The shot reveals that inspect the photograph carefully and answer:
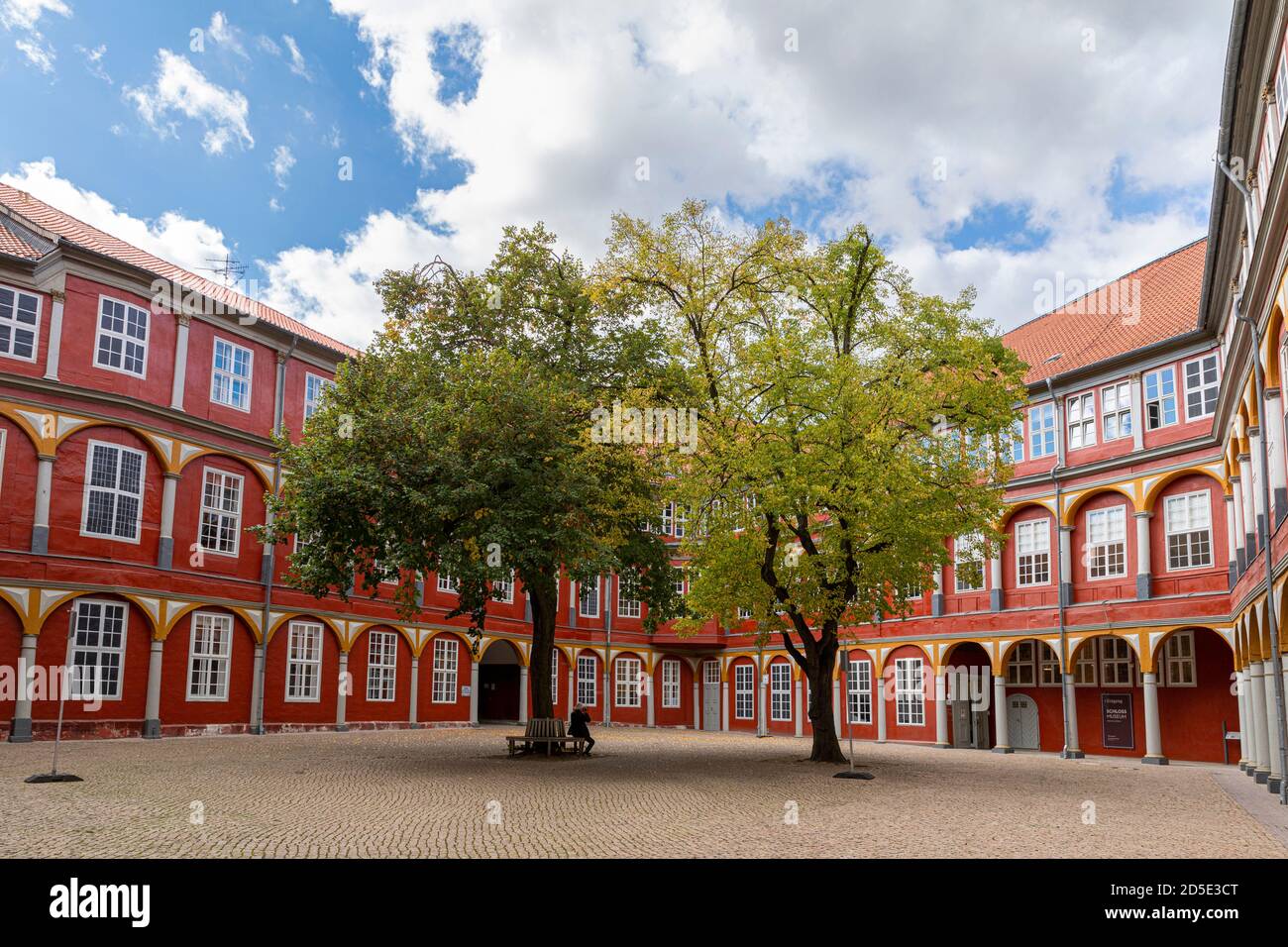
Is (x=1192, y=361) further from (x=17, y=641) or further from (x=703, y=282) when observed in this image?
(x=17, y=641)

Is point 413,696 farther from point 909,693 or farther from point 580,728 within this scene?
point 909,693

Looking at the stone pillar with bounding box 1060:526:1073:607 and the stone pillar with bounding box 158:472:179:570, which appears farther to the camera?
the stone pillar with bounding box 1060:526:1073:607

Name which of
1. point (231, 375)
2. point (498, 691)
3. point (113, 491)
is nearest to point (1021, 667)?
point (498, 691)

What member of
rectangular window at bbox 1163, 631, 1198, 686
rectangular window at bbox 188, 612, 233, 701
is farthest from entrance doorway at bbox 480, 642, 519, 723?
rectangular window at bbox 1163, 631, 1198, 686

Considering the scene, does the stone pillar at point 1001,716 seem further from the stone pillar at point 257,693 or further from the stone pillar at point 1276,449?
the stone pillar at point 257,693

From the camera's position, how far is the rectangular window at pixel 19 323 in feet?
80.1

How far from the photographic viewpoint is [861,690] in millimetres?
39344

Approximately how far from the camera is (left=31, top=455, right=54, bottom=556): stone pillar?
24219 mm

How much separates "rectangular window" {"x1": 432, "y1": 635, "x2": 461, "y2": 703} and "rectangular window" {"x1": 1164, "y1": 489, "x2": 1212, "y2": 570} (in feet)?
79.1

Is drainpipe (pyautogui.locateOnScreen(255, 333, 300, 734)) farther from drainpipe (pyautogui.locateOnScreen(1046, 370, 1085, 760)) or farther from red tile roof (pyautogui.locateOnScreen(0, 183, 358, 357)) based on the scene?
drainpipe (pyautogui.locateOnScreen(1046, 370, 1085, 760))

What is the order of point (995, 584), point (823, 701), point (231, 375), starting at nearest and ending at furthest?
point (823, 701) < point (231, 375) < point (995, 584)

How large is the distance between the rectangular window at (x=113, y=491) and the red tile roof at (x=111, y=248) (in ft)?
16.0

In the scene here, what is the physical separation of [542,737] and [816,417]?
367 inches

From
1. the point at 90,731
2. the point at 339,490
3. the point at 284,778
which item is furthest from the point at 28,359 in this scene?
the point at 284,778
